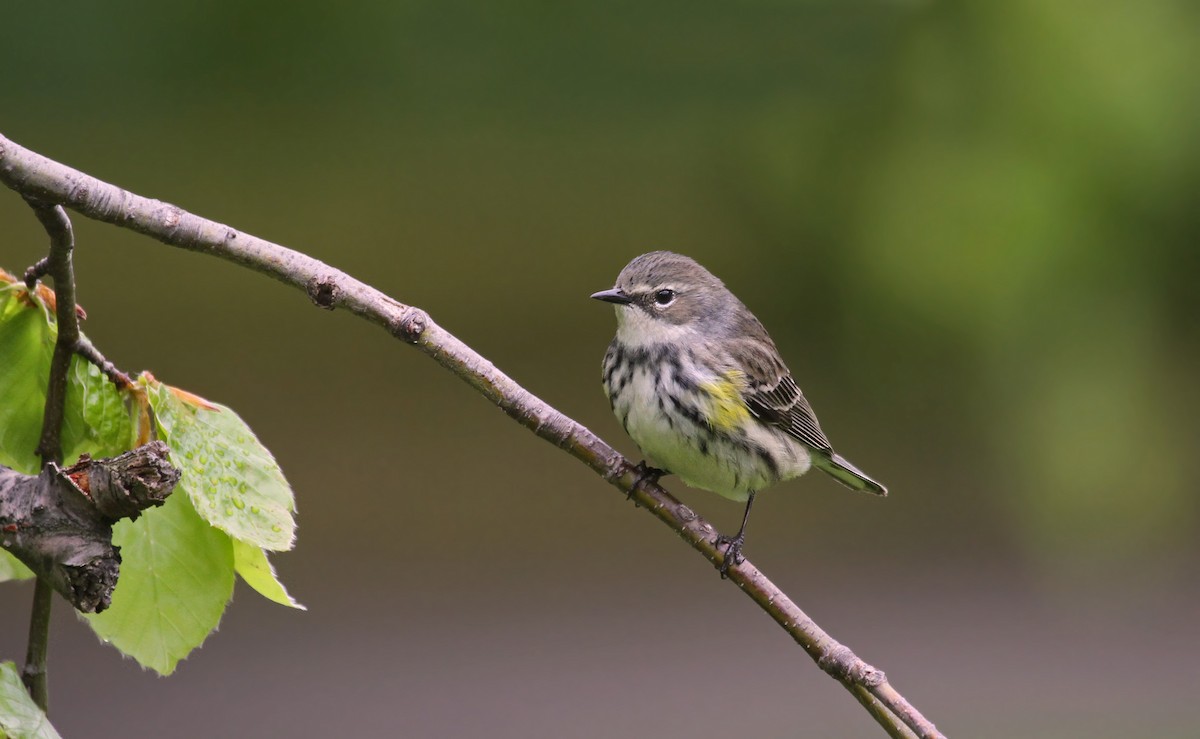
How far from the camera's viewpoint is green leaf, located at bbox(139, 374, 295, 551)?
913 mm

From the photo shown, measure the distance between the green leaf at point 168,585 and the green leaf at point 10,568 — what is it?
0.08m

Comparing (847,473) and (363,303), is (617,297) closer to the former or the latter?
(847,473)

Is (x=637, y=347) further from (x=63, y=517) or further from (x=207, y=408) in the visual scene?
(x=63, y=517)

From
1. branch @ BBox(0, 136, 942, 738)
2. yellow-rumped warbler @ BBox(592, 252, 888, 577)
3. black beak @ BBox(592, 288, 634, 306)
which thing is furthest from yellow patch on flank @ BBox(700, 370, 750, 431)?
branch @ BBox(0, 136, 942, 738)

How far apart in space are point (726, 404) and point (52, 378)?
102 cm

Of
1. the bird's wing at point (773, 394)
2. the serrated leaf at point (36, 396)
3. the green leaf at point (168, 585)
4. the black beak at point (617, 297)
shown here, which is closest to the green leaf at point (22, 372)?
the serrated leaf at point (36, 396)

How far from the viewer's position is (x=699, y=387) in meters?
1.77

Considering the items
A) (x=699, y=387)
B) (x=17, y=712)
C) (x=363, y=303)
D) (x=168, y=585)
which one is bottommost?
(x=17, y=712)

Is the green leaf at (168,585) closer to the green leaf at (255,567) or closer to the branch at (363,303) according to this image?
the green leaf at (255,567)

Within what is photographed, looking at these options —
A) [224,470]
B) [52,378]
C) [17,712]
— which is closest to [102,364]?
[52,378]

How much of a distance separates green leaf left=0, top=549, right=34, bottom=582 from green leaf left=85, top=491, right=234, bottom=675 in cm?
8

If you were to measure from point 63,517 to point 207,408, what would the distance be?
0.16m

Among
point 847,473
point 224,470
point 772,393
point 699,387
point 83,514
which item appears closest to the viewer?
point 83,514

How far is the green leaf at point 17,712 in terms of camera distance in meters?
0.82
